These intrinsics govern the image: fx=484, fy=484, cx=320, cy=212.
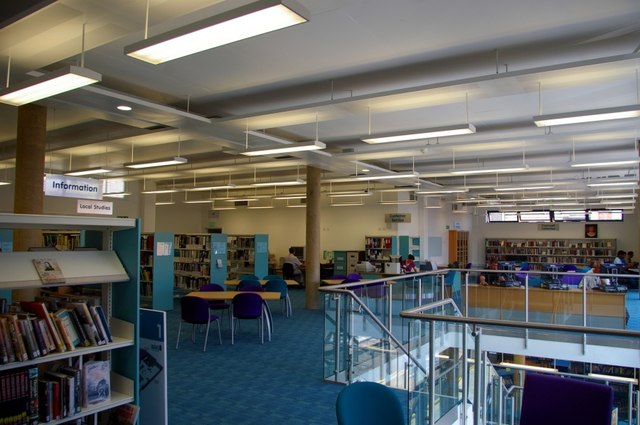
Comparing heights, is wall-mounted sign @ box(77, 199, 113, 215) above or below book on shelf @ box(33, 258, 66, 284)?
above

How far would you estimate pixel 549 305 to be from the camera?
9.54 metres

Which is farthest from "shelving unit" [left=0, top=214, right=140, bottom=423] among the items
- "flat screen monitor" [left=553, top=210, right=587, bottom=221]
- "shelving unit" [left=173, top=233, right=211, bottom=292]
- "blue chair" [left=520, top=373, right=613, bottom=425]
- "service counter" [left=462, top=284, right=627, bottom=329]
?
"flat screen monitor" [left=553, top=210, right=587, bottom=221]

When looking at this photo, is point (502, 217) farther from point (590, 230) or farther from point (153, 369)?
point (153, 369)

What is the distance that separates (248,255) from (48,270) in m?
11.2

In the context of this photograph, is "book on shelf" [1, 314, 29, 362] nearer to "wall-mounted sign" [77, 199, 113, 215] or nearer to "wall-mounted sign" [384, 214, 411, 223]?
"wall-mounted sign" [77, 199, 113, 215]

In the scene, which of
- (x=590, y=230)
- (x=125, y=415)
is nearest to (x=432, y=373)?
(x=125, y=415)

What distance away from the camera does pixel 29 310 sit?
2939mm

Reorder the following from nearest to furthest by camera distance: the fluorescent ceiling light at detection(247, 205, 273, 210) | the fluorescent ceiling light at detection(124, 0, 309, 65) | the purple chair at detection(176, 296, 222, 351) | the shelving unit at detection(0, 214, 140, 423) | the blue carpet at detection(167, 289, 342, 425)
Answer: the fluorescent ceiling light at detection(124, 0, 309, 65), the shelving unit at detection(0, 214, 140, 423), the blue carpet at detection(167, 289, 342, 425), the purple chair at detection(176, 296, 222, 351), the fluorescent ceiling light at detection(247, 205, 273, 210)

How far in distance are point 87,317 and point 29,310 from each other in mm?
325

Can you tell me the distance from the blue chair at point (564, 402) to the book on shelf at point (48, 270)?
2.86 m

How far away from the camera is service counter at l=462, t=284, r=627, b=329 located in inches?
352

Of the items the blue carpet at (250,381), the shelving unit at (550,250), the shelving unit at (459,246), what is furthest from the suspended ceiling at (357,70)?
the shelving unit at (550,250)

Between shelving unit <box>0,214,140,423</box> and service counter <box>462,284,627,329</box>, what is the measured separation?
276 inches

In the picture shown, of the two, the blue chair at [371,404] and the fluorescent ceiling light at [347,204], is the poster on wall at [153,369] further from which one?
the fluorescent ceiling light at [347,204]
